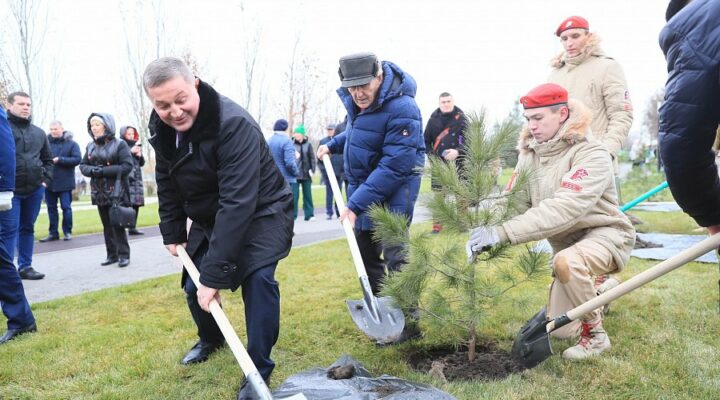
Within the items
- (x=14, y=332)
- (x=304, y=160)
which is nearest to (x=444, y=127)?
(x=304, y=160)

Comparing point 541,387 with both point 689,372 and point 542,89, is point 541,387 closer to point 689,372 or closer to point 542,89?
point 689,372

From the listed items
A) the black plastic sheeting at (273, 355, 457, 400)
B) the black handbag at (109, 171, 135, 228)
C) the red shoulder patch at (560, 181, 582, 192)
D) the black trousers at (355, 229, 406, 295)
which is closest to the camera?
the black plastic sheeting at (273, 355, 457, 400)

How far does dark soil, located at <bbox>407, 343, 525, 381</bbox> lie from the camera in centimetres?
298

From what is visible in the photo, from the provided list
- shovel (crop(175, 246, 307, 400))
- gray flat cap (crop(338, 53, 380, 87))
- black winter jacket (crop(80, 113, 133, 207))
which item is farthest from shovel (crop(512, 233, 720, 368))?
black winter jacket (crop(80, 113, 133, 207))

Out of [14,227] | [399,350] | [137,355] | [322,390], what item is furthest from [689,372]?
[14,227]

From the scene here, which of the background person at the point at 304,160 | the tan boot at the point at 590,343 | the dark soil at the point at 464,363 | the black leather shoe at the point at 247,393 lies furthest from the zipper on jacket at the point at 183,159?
the background person at the point at 304,160

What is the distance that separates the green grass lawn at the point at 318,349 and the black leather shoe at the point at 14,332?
0.27 feet

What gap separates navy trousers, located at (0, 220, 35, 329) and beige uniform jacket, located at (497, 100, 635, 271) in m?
3.43

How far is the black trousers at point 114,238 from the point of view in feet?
22.1

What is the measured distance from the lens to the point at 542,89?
3.04 meters

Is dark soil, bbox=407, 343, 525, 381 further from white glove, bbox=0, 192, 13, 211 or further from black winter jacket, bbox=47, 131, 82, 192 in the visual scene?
black winter jacket, bbox=47, 131, 82, 192

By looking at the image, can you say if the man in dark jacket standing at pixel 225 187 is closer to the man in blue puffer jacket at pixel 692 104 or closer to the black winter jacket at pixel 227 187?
the black winter jacket at pixel 227 187

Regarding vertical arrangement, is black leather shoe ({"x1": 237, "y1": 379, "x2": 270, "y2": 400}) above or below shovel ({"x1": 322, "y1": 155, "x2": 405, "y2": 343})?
below

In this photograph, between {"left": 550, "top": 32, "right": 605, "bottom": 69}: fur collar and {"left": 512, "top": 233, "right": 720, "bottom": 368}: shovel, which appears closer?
{"left": 512, "top": 233, "right": 720, "bottom": 368}: shovel
